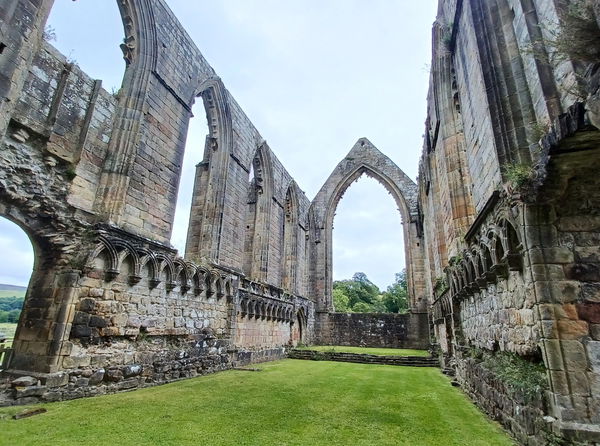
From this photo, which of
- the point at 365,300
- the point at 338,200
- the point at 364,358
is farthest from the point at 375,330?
the point at 365,300

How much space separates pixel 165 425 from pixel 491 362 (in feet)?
12.7

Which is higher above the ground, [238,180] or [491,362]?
[238,180]

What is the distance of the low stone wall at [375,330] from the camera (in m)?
15.4

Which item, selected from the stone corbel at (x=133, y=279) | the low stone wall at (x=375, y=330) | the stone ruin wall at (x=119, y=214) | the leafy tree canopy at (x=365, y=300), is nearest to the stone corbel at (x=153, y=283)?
the stone ruin wall at (x=119, y=214)

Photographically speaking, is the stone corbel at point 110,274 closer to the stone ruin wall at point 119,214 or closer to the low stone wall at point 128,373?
the stone ruin wall at point 119,214

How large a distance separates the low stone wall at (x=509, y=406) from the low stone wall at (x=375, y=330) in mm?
11130

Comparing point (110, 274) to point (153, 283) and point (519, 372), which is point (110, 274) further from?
point (519, 372)

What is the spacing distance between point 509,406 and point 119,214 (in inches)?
241

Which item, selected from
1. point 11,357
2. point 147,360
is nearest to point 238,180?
point 147,360

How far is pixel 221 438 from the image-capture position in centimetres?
298

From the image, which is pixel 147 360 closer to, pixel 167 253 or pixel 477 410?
pixel 167 253

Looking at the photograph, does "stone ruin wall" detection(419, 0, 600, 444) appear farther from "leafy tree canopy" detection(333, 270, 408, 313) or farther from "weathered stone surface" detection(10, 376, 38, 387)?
"leafy tree canopy" detection(333, 270, 408, 313)

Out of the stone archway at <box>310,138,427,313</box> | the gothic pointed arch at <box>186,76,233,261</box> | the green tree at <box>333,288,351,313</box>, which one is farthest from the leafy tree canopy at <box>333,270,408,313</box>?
the gothic pointed arch at <box>186,76,233,261</box>

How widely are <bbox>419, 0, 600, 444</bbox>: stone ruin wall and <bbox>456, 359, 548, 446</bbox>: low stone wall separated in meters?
0.01
